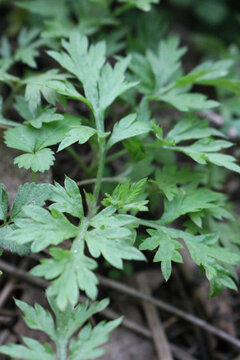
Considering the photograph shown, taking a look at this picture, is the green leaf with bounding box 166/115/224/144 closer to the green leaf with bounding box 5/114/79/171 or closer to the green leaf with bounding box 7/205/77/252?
the green leaf with bounding box 5/114/79/171

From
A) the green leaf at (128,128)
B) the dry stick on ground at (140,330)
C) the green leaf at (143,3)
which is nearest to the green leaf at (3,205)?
the green leaf at (128,128)

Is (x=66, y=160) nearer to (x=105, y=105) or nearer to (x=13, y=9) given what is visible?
(x=105, y=105)

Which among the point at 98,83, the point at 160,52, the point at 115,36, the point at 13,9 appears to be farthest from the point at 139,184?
the point at 13,9

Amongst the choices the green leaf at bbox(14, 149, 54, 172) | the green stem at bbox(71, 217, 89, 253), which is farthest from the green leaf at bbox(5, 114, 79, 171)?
the green stem at bbox(71, 217, 89, 253)

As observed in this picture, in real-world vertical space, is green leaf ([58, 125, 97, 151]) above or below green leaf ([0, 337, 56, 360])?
above

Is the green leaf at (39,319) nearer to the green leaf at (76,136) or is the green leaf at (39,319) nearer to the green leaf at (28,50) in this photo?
the green leaf at (76,136)

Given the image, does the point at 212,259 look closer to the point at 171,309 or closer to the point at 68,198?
the point at 171,309

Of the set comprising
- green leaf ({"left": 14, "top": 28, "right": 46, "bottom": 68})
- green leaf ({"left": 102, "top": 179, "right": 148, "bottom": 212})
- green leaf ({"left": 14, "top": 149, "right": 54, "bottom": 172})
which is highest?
green leaf ({"left": 14, "top": 28, "right": 46, "bottom": 68})

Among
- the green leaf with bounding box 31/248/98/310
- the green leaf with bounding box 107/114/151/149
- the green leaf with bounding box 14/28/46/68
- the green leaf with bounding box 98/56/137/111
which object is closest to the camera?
the green leaf with bounding box 31/248/98/310

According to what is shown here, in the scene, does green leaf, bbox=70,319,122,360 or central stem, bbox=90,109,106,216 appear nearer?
green leaf, bbox=70,319,122,360
